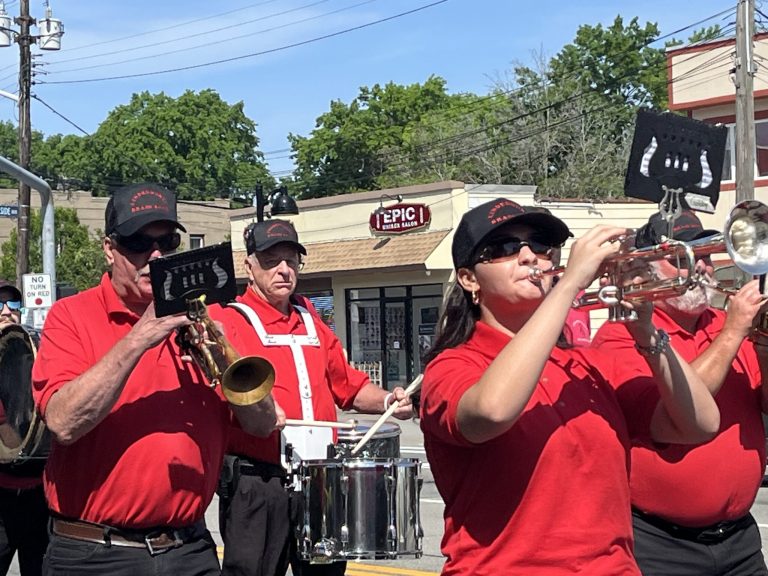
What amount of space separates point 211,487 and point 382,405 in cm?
181

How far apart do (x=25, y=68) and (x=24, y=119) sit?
4.87 ft

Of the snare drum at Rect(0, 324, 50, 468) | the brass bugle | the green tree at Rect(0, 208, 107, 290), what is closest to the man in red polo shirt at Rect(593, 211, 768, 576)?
the brass bugle

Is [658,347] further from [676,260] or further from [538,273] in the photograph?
[538,273]

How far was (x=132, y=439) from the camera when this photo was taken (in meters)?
4.34

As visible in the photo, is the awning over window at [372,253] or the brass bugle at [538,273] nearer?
the brass bugle at [538,273]

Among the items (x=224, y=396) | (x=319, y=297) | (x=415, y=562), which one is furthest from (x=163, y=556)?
(x=319, y=297)

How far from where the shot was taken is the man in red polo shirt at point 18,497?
619 centimetres

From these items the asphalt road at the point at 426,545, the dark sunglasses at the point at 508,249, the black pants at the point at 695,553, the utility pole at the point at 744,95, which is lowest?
the asphalt road at the point at 426,545

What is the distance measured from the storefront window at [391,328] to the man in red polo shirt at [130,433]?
938 inches

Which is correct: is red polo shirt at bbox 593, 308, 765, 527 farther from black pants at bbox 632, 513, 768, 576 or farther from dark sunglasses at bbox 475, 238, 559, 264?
dark sunglasses at bbox 475, 238, 559, 264

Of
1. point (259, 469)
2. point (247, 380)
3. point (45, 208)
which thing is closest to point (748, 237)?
point (247, 380)

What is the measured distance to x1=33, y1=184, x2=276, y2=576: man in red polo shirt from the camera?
170 inches

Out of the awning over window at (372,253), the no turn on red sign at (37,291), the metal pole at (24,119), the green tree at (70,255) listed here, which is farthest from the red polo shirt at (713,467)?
the green tree at (70,255)

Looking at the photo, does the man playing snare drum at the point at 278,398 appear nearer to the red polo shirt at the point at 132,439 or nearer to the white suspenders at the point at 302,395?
the white suspenders at the point at 302,395
